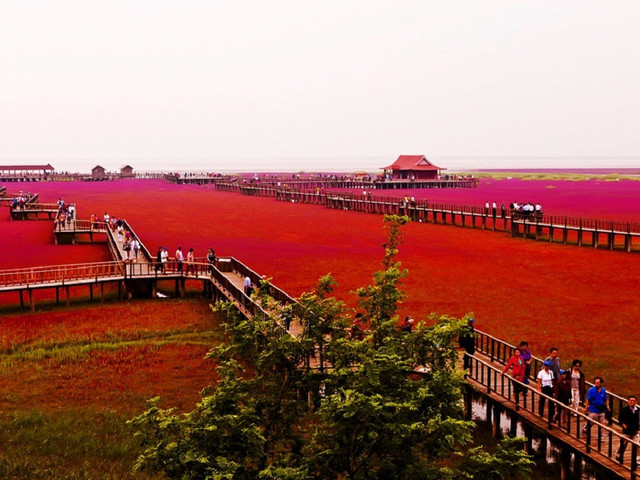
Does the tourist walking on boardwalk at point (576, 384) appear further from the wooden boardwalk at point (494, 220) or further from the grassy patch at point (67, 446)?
the wooden boardwalk at point (494, 220)

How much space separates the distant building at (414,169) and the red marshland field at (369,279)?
6019 centimetres

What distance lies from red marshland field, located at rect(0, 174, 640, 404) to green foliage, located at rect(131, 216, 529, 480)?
1001cm

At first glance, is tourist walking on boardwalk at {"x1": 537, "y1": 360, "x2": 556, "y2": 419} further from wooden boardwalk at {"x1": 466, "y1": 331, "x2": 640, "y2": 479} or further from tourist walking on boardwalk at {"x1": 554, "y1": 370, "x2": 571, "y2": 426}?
tourist walking on boardwalk at {"x1": 554, "y1": 370, "x2": 571, "y2": 426}

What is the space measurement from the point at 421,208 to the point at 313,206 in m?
24.8

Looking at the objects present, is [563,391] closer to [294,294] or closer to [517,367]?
[517,367]

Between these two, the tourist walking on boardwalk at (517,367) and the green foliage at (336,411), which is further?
the tourist walking on boardwalk at (517,367)

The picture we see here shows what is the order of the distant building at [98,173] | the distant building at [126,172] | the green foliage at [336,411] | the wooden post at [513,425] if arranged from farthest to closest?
the distant building at [126,172] < the distant building at [98,173] < the wooden post at [513,425] < the green foliage at [336,411]

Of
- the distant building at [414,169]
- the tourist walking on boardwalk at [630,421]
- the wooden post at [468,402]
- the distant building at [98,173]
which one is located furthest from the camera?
the distant building at [98,173]

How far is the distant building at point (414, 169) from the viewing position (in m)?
136

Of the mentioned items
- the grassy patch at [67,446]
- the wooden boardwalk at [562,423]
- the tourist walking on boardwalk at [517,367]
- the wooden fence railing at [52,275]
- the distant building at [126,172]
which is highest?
the distant building at [126,172]

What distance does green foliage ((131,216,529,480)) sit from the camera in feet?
29.6

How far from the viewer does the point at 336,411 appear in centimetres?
879

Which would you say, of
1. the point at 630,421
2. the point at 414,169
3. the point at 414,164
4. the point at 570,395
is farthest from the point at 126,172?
the point at 630,421

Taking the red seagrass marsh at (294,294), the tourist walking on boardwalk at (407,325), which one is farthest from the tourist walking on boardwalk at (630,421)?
the red seagrass marsh at (294,294)
